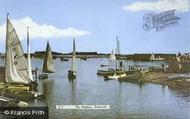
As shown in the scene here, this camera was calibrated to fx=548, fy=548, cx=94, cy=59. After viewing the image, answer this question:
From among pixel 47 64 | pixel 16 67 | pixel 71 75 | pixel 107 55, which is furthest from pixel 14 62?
pixel 107 55

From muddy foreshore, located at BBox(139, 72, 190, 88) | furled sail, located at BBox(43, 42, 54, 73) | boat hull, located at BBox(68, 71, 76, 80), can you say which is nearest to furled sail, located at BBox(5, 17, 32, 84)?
furled sail, located at BBox(43, 42, 54, 73)

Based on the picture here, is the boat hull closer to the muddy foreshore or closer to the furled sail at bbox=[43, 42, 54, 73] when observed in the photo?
the furled sail at bbox=[43, 42, 54, 73]

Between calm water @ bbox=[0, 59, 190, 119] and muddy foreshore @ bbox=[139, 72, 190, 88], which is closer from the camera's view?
calm water @ bbox=[0, 59, 190, 119]

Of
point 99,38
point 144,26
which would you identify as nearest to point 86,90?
point 99,38

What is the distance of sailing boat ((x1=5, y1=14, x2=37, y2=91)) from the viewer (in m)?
2.92

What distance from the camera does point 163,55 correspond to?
2.96m

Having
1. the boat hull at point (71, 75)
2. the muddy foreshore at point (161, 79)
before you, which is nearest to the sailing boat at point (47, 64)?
the boat hull at point (71, 75)

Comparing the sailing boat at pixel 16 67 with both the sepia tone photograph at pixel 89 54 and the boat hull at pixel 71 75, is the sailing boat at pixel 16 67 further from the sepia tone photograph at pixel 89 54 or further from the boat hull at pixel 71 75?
the boat hull at pixel 71 75

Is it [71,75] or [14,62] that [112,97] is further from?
[14,62]

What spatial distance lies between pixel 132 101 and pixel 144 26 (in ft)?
1.34

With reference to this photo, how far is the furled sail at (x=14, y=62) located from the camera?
9.53ft

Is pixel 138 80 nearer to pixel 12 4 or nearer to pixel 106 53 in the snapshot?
pixel 106 53

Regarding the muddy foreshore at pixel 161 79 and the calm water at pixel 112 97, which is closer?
the calm water at pixel 112 97

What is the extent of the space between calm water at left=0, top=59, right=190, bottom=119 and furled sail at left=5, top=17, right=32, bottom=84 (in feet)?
0.26
